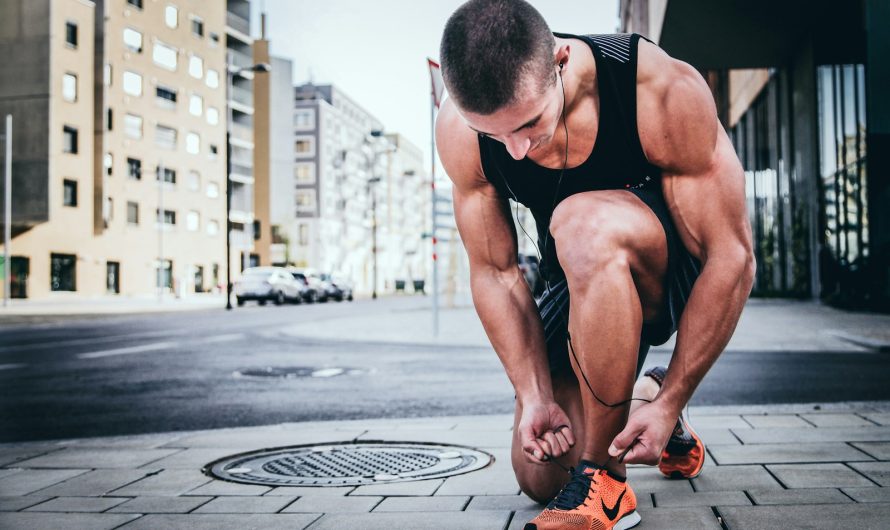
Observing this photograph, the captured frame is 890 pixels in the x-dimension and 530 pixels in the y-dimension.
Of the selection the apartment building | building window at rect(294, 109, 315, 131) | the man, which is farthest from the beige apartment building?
the man

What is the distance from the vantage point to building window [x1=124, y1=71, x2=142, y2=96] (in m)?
45.5

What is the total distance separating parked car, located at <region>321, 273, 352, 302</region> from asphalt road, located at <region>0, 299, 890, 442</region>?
31.1 metres

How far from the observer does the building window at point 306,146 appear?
79.9 m

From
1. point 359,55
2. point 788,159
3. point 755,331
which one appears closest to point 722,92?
point 788,159

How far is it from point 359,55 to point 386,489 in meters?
2.07

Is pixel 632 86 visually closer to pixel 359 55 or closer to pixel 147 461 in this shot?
pixel 359 55

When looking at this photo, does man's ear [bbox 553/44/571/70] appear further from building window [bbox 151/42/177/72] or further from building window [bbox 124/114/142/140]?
building window [bbox 151/42/177/72]

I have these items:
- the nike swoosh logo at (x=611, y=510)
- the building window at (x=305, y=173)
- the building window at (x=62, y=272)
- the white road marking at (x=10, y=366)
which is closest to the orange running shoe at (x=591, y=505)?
the nike swoosh logo at (x=611, y=510)

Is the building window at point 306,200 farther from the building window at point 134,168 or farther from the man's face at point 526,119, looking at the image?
the man's face at point 526,119

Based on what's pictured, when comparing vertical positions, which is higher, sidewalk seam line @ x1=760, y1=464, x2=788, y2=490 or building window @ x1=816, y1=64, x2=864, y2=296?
building window @ x1=816, y1=64, x2=864, y2=296

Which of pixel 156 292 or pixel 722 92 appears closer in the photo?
pixel 722 92

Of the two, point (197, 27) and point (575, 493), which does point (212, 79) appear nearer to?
point (197, 27)

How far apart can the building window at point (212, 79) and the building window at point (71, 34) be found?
46.2ft

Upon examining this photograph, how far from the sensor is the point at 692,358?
245 cm
